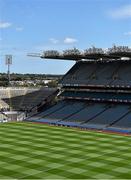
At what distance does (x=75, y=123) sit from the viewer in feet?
174

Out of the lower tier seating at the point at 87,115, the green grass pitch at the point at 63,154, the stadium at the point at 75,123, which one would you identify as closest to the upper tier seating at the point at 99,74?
the stadium at the point at 75,123

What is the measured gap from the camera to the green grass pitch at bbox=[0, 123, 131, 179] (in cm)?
2566

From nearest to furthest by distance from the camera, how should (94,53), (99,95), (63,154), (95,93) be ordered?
(63,154) → (94,53) → (99,95) → (95,93)

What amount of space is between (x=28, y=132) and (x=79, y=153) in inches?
564

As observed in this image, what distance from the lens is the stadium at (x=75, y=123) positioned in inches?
1077

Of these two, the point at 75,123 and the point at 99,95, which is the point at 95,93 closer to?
the point at 99,95

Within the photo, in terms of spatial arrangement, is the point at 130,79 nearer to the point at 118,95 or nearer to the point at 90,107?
the point at 118,95

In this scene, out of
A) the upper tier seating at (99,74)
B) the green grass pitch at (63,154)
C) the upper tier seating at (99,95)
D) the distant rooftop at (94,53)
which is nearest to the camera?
the green grass pitch at (63,154)

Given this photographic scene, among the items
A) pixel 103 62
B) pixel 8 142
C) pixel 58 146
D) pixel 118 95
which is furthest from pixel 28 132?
pixel 103 62

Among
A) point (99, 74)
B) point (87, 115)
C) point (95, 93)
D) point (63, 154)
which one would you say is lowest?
point (63, 154)

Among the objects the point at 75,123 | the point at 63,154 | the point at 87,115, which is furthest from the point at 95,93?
the point at 63,154

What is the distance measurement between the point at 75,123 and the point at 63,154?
69.7ft

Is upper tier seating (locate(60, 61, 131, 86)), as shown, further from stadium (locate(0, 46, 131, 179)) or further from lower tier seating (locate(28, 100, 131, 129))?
lower tier seating (locate(28, 100, 131, 129))

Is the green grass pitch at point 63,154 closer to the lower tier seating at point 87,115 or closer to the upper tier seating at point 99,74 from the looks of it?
the lower tier seating at point 87,115
